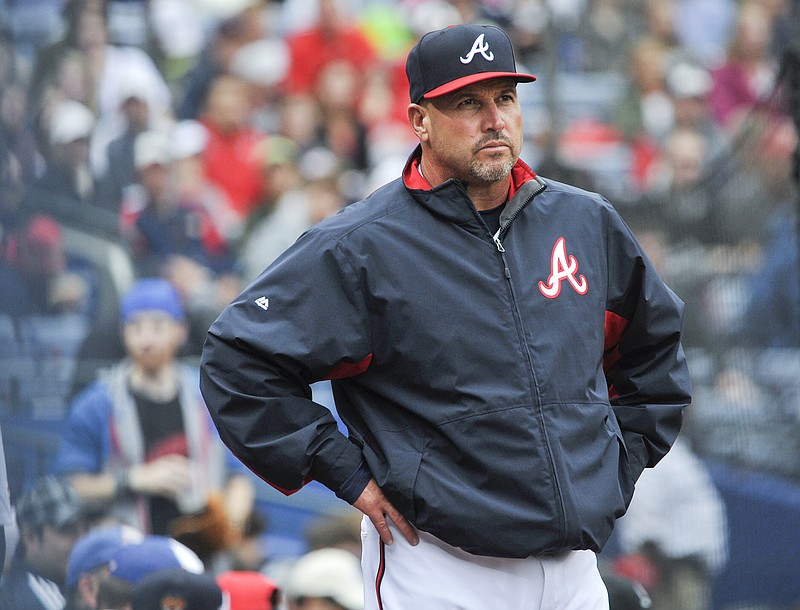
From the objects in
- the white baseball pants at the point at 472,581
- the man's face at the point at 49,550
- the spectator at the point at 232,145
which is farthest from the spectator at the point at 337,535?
the spectator at the point at 232,145

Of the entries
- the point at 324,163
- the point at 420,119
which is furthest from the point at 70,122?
the point at 420,119

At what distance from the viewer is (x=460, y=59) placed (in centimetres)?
317

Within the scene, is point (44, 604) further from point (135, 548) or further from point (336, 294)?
point (336, 294)

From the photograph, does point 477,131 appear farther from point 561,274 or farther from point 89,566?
point 89,566

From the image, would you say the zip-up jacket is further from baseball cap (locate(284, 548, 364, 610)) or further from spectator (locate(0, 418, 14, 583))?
baseball cap (locate(284, 548, 364, 610))

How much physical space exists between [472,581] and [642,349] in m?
0.78

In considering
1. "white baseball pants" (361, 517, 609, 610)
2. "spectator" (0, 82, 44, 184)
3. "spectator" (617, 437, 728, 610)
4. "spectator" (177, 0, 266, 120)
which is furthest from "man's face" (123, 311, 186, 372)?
"spectator" (177, 0, 266, 120)

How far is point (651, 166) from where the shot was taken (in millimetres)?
9969

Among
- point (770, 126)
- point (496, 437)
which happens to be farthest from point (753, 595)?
point (496, 437)

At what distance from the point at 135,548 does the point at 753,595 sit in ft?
9.80

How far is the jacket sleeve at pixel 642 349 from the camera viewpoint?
3377 millimetres

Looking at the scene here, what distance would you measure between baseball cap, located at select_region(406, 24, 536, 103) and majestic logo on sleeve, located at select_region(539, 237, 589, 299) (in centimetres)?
43

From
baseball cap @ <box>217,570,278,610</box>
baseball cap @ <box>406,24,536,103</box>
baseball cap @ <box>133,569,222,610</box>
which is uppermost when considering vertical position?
baseball cap @ <box>406,24,536,103</box>

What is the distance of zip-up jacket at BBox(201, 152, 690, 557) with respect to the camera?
3.04m
